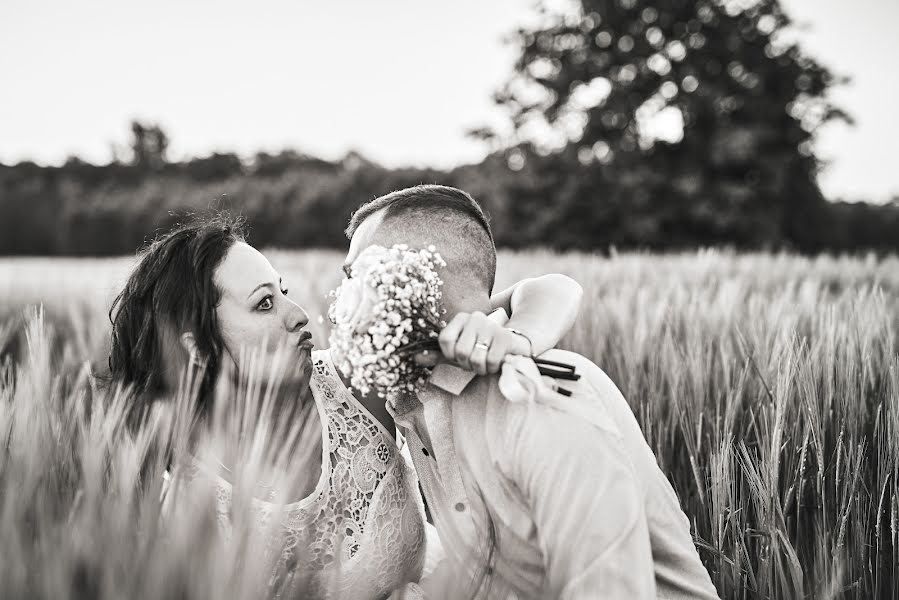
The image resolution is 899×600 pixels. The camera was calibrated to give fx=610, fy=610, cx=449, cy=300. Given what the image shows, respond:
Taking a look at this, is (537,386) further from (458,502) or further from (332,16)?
(332,16)

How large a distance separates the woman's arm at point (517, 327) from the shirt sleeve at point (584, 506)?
0.13 meters

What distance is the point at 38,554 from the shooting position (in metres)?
0.73

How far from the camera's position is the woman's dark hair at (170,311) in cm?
170

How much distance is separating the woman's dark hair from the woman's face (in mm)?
31

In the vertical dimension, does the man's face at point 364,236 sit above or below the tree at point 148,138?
below

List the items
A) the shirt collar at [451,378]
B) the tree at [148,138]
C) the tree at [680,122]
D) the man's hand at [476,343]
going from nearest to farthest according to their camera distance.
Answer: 1. the man's hand at [476,343]
2. the shirt collar at [451,378]
3. the tree at [680,122]
4. the tree at [148,138]

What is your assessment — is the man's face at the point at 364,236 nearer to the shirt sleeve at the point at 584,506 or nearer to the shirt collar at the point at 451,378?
the shirt collar at the point at 451,378

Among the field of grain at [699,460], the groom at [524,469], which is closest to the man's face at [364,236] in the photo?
the groom at [524,469]

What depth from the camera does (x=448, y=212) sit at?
4.45 ft

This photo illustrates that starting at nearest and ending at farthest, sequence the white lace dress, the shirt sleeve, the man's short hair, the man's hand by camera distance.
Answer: the shirt sleeve
the man's hand
the man's short hair
the white lace dress

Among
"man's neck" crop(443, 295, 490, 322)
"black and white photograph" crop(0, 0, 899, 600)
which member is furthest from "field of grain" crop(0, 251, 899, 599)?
"man's neck" crop(443, 295, 490, 322)

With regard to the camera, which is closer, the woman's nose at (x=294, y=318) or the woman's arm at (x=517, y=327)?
the woman's arm at (x=517, y=327)

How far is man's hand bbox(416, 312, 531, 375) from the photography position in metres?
1.10

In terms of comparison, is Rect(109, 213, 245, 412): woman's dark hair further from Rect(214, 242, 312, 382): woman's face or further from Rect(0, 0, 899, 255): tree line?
Rect(0, 0, 899, 255): tree line
